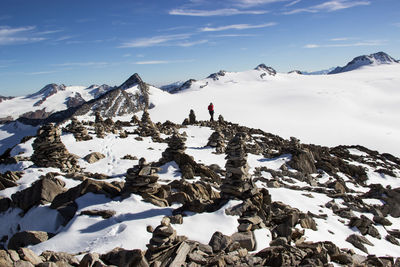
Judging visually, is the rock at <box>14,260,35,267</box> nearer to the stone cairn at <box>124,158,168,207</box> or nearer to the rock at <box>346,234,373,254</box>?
the stone cairn at <box>124,158,168,207</box>

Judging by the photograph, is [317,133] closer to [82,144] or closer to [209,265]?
[82,144]

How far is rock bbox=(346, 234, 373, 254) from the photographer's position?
12.1 meters

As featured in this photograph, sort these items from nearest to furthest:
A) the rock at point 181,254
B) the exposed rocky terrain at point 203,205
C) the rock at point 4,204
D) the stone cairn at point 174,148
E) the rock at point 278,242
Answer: the rock at point 181,254, the exposed rocky terrain at point 203,205, the rock at point 278,242, the rock at point 4,204, the stone cairn at point 174,148

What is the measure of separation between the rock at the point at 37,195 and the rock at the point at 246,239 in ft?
30.4

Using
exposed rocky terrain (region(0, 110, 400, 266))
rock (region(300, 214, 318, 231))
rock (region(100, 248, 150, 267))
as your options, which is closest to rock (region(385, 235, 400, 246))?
exposed rocky terrain (region(0, 110, 400, 266))

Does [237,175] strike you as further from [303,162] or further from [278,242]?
[303,162]

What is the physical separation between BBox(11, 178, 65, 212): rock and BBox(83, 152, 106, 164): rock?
7.43 meters

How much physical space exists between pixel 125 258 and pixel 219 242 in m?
3.07

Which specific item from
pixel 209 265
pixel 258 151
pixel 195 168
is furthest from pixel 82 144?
pixel 209 265

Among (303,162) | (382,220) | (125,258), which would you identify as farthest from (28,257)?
(303,162)

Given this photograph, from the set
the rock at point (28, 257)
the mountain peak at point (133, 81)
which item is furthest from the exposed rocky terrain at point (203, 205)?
the mountain peak at point (133, 81)

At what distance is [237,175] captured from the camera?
13414 millimetres

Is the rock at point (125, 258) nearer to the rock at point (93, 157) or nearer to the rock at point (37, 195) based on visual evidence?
the rock at point (37, 195)

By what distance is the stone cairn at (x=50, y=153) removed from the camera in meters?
19.0
